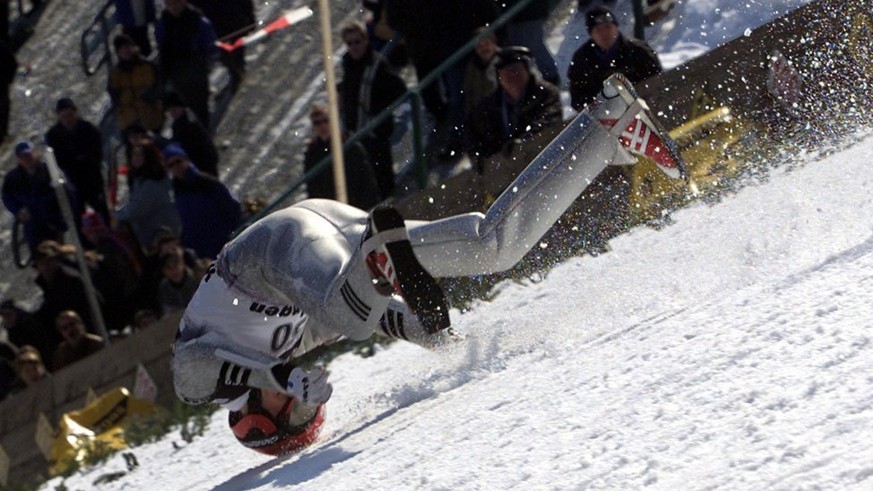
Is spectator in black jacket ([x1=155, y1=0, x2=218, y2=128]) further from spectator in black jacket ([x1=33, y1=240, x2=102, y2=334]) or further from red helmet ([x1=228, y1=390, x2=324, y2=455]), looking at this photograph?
red helmet ([x1=228, y1=390, x2=324, y2=455])

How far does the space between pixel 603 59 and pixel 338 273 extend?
11.1ft

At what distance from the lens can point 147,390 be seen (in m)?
10.5

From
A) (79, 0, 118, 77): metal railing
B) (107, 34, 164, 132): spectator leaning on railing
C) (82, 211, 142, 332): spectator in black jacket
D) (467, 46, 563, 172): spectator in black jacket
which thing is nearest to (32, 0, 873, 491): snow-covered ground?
(467, 46, 563, 172): spectator in black jacket

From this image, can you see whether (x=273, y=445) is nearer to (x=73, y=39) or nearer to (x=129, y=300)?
(x=129, y=300)

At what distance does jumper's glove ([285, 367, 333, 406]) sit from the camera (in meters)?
6.84

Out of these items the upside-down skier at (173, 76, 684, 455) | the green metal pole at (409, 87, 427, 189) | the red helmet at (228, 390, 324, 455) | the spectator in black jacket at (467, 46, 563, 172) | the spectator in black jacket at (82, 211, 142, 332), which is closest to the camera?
the upside-down skier at (173, 76, 684, 455)

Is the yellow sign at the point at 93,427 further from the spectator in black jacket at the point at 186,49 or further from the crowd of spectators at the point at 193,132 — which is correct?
the spectator in black jacket at the point at 186,49

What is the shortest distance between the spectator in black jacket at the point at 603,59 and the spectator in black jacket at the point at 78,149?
4.94 metres

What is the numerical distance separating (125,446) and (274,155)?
4.27m

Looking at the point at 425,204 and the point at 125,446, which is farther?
the point at 425,204

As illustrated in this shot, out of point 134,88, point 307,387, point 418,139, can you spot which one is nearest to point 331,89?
point 418,139

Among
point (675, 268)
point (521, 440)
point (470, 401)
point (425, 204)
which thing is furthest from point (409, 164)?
point (521, 440)

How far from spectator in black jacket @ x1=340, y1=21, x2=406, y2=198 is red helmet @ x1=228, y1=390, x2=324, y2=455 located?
3686mm

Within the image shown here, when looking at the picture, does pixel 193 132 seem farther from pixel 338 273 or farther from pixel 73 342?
pixel 338 273
